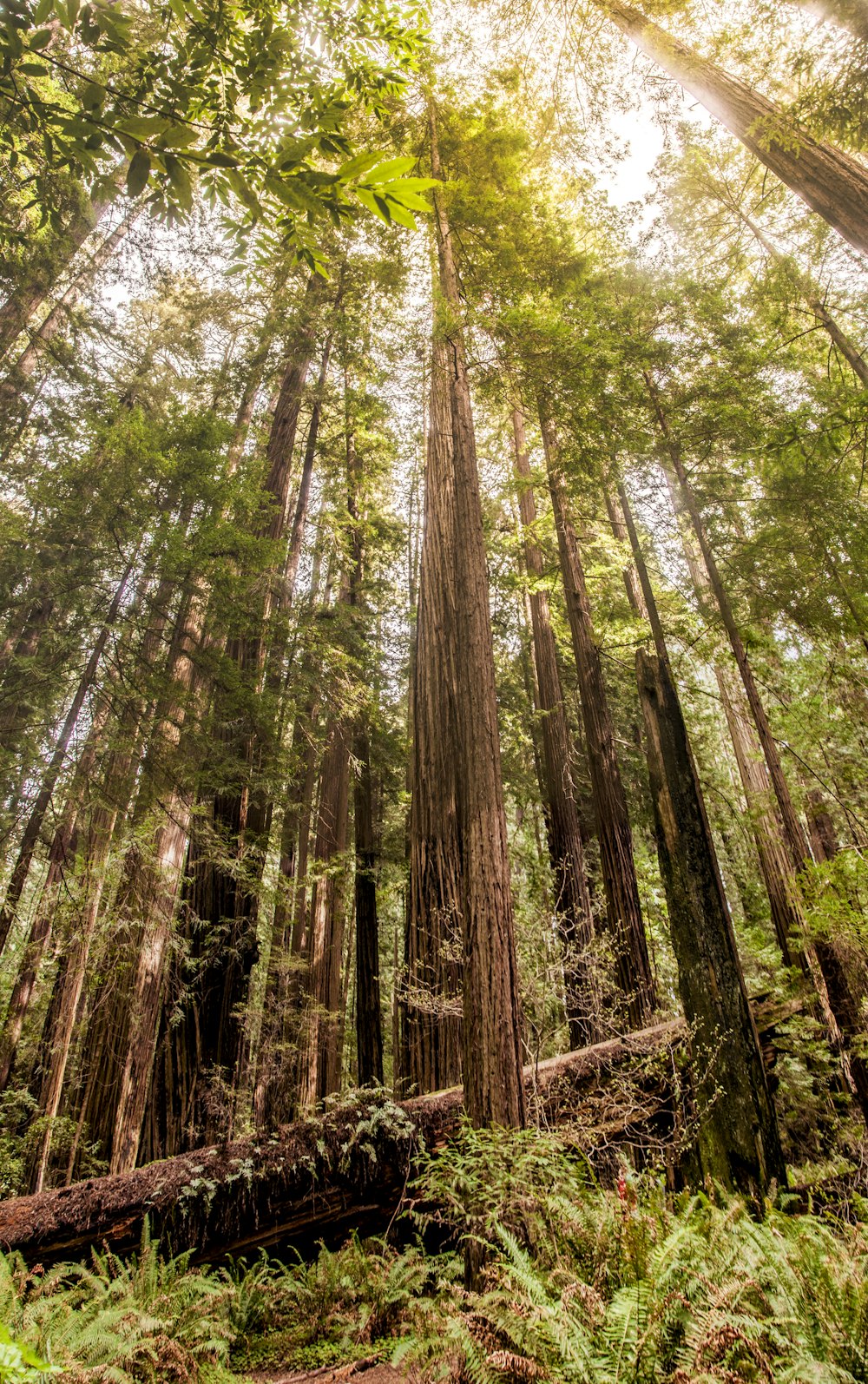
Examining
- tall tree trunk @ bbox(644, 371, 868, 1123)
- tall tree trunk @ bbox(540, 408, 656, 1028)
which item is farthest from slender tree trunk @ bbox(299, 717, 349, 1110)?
tall tree trunk @ bbox(644, 371, 868, 1123)

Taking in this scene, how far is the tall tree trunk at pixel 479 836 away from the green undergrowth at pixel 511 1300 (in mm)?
357

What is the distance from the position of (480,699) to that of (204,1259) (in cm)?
412

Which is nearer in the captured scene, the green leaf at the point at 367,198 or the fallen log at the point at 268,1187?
the green leaf at the point at 367,198

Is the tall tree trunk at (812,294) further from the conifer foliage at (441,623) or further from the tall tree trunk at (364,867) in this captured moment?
the tall tree trunk at (364,867)

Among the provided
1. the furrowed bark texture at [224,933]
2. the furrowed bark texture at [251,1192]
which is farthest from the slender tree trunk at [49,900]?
the furrowed bark texture at [251,1192]

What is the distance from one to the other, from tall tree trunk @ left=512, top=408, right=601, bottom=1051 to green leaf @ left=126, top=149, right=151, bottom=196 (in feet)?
20.4

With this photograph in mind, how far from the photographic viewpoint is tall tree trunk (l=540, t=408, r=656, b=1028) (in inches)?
290

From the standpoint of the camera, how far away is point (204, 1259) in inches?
154

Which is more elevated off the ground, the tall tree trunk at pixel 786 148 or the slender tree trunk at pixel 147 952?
the tall tree trunk at pixel 786 148

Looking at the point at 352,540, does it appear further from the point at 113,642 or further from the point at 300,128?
the point at 300,128

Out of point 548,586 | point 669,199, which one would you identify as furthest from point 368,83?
point 669,199

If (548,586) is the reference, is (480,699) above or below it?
below

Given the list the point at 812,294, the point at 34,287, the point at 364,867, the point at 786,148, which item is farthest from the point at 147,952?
the point at 812,294

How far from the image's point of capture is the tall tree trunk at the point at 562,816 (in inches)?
263
